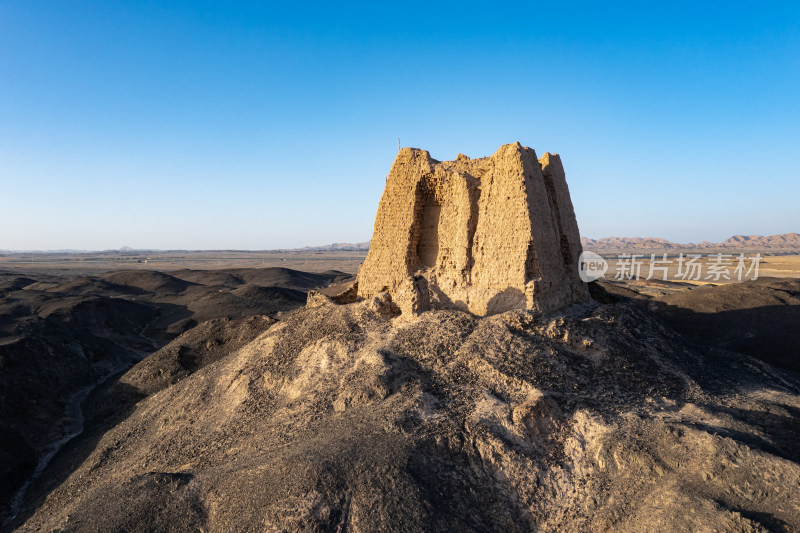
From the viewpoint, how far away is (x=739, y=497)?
662 centimetres

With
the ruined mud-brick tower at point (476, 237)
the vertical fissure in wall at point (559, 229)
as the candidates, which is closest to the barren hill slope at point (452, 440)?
the ruined mud-brick tower at point (476, 237)

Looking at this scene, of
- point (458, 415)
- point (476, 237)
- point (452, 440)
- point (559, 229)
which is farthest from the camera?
point (559, 229)

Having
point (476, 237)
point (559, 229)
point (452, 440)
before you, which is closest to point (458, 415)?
point (452, 440)

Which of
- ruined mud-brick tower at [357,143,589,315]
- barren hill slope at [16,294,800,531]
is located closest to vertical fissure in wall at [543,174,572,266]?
ruined mud-brick tower at [357,143,589,315]

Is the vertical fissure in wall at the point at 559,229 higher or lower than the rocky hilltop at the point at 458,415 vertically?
higher

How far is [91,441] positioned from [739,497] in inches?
614

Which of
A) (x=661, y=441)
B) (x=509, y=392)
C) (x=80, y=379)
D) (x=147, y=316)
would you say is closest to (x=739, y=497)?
(x=661, y=441)

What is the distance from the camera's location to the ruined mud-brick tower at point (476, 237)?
11586 millimetres

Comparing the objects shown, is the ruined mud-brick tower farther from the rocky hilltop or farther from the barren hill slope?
the barren hill slope

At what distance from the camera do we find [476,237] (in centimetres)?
1244

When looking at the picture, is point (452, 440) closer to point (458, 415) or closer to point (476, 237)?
point (458, 415)

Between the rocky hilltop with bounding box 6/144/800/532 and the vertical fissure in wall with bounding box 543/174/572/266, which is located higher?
the vertical fissure in wall with bounding box 543/174/572/266

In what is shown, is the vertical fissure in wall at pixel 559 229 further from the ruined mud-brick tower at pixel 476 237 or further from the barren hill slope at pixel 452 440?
the barren hill slope at pixel 452 440

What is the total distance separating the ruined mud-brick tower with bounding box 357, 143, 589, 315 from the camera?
11586 mm
